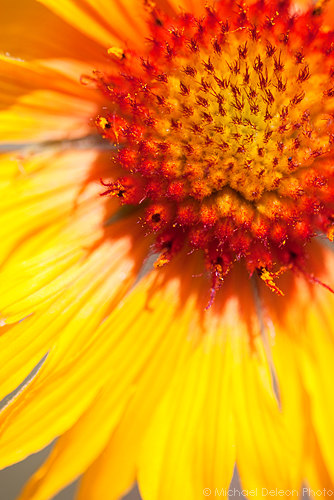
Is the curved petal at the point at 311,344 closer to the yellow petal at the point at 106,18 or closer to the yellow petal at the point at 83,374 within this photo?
the yellow petal at the point at 83,374

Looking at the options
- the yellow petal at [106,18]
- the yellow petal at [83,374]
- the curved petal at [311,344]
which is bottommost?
the yellow petal at [83,374]

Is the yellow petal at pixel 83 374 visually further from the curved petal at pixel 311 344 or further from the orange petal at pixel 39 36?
the orange petal at pixel 39 36

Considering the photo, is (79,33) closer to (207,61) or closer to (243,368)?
(207,61)

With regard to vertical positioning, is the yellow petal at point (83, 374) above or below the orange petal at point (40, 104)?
below

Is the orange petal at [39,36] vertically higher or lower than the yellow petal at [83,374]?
higher

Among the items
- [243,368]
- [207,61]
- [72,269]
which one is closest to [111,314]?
[72,269]

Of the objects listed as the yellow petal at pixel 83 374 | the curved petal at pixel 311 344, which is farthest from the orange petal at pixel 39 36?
the curved petal at pixel 311 344

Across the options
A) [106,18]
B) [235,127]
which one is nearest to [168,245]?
[235,127]

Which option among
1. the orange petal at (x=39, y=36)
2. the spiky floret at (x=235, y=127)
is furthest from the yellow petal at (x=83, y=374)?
the orange petal at (x=39, y=36)

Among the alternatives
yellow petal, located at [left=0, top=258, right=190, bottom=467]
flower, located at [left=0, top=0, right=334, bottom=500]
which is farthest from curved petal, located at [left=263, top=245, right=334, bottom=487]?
yellow petal, located at [left=0, top=258, right=190, bottom=467]
